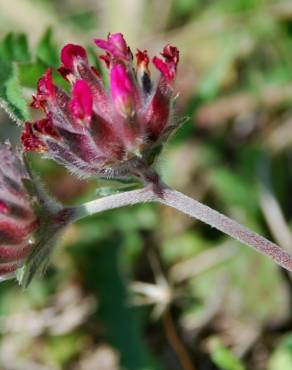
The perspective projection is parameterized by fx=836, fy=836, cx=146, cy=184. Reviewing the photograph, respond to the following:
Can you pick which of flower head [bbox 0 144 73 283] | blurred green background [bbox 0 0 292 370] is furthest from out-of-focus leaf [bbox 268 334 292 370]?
flower head [bbox 0 144 73 283]

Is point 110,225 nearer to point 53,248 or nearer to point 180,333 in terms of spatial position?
point 180,333

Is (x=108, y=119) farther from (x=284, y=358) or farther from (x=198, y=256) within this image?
(x=198, y=256)

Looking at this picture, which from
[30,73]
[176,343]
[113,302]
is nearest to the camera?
[30,73]

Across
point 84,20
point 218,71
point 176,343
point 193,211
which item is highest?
point 193,211

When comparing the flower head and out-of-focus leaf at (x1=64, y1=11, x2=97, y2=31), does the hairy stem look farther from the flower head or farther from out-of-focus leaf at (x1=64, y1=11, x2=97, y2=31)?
out-of-focus leaf at (x1=64, y1=11, x2=97, y2=31)

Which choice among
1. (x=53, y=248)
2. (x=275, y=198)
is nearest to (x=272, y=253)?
(x=53, y=248)

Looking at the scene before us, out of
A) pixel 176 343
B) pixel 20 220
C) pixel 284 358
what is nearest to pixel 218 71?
pixel 176 343

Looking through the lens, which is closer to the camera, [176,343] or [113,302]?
[176,343]
